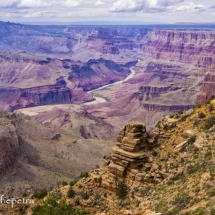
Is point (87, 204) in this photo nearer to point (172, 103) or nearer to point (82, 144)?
point (82, 144)

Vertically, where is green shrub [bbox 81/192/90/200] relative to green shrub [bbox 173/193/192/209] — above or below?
below

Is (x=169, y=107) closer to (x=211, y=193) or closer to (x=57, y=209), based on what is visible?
(x=57, y=209)

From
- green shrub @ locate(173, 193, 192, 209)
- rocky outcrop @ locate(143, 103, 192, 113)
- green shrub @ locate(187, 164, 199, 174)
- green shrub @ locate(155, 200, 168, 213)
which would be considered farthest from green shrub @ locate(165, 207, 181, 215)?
rocky outcrop @ locate(143, 103, 192, 113)

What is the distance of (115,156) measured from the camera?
31688 millimetres

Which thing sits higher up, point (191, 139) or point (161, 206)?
point (191, 139)

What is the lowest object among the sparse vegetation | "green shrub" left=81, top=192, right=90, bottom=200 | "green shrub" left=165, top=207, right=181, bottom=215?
the sparse vegetation

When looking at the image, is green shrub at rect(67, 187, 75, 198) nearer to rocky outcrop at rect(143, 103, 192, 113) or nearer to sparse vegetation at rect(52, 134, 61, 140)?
sparse vegetation at rect(52, 134, 61, 140)

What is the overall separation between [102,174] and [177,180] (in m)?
7.30

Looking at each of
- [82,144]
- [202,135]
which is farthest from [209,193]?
[82,144]

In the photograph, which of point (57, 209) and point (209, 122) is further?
point (209, 122)

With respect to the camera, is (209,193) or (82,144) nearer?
(209,193)

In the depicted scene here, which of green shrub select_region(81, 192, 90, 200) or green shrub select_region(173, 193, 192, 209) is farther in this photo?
green shrub select_region(81, 192, 90, 200)

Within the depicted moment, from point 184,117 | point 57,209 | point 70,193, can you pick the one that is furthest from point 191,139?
point 57,209

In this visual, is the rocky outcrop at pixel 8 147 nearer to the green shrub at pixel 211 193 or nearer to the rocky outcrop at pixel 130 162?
the rocky outcrop at pixel 130 162
